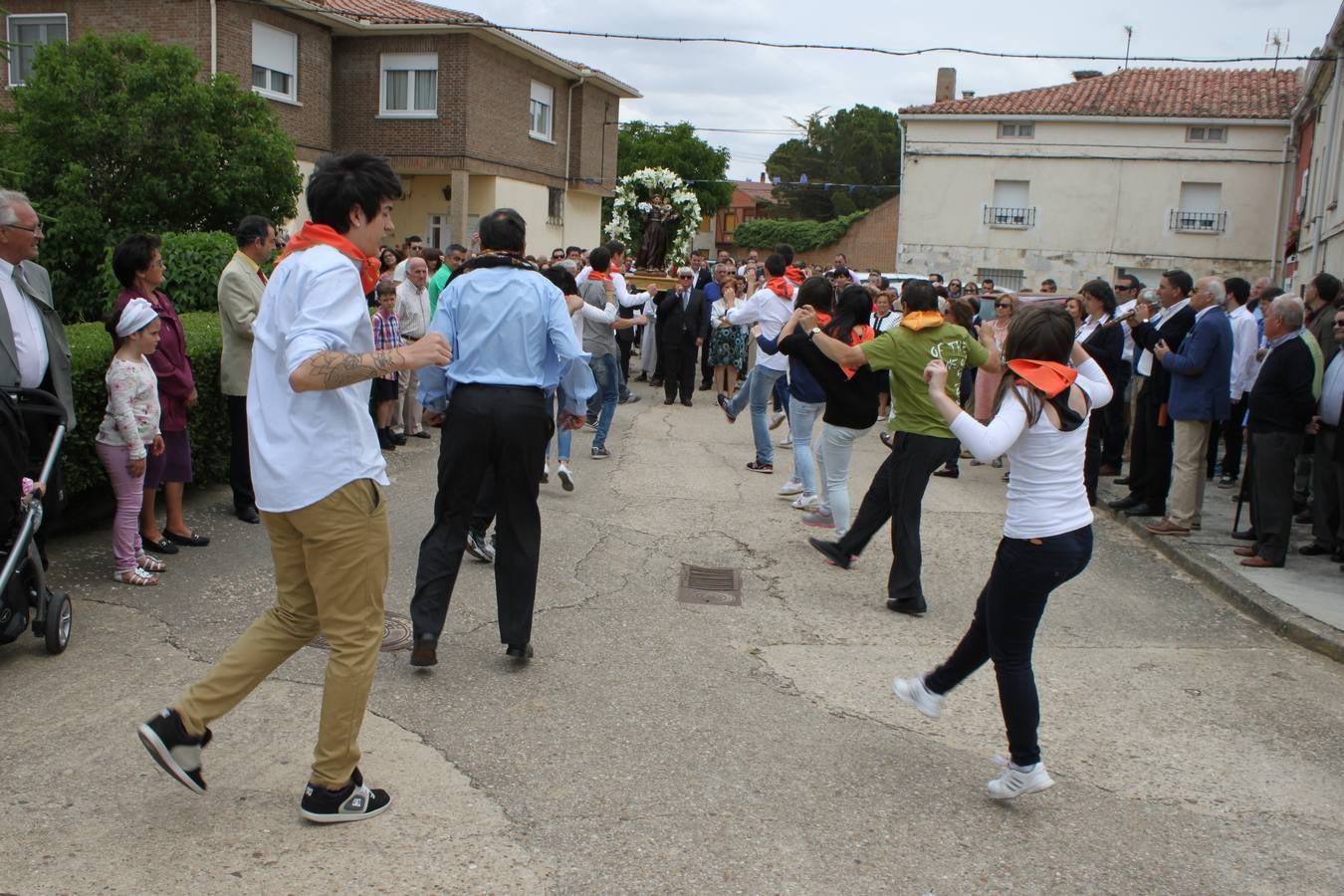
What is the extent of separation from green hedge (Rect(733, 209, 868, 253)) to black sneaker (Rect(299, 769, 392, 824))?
50.1 meters

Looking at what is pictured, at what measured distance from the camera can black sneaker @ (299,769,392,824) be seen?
3.52m

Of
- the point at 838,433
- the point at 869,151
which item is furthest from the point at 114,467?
the point at 869,151

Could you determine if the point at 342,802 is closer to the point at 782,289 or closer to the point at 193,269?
the point at 782,289

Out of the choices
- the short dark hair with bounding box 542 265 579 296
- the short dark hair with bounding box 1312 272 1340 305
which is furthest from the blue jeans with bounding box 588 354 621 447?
the short dark hair with bounding box 1312 272 1340 305

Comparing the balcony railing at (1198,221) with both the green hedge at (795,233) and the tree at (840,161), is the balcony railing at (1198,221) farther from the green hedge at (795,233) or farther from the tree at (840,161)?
the tree at (840,161)

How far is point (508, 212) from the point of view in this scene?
518 cm

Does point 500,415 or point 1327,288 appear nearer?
point 500,415

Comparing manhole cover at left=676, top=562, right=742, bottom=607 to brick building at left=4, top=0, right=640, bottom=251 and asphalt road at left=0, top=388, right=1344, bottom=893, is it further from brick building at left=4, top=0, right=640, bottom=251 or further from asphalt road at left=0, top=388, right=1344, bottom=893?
brick building at left=4, top=0, right=640, bottom=251

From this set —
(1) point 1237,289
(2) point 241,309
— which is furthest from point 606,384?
(1) point 1237,289

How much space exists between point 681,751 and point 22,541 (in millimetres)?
2804

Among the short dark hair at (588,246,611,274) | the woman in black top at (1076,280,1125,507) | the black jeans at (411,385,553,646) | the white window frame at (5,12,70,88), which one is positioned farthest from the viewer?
the white window frame at (5,12,70,88)

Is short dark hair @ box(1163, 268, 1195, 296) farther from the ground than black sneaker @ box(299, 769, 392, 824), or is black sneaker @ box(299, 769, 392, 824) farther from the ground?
short dark hair @ box(1163, 268, 1195, 296)

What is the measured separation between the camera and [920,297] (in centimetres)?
671

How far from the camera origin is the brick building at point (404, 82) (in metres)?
22.8
